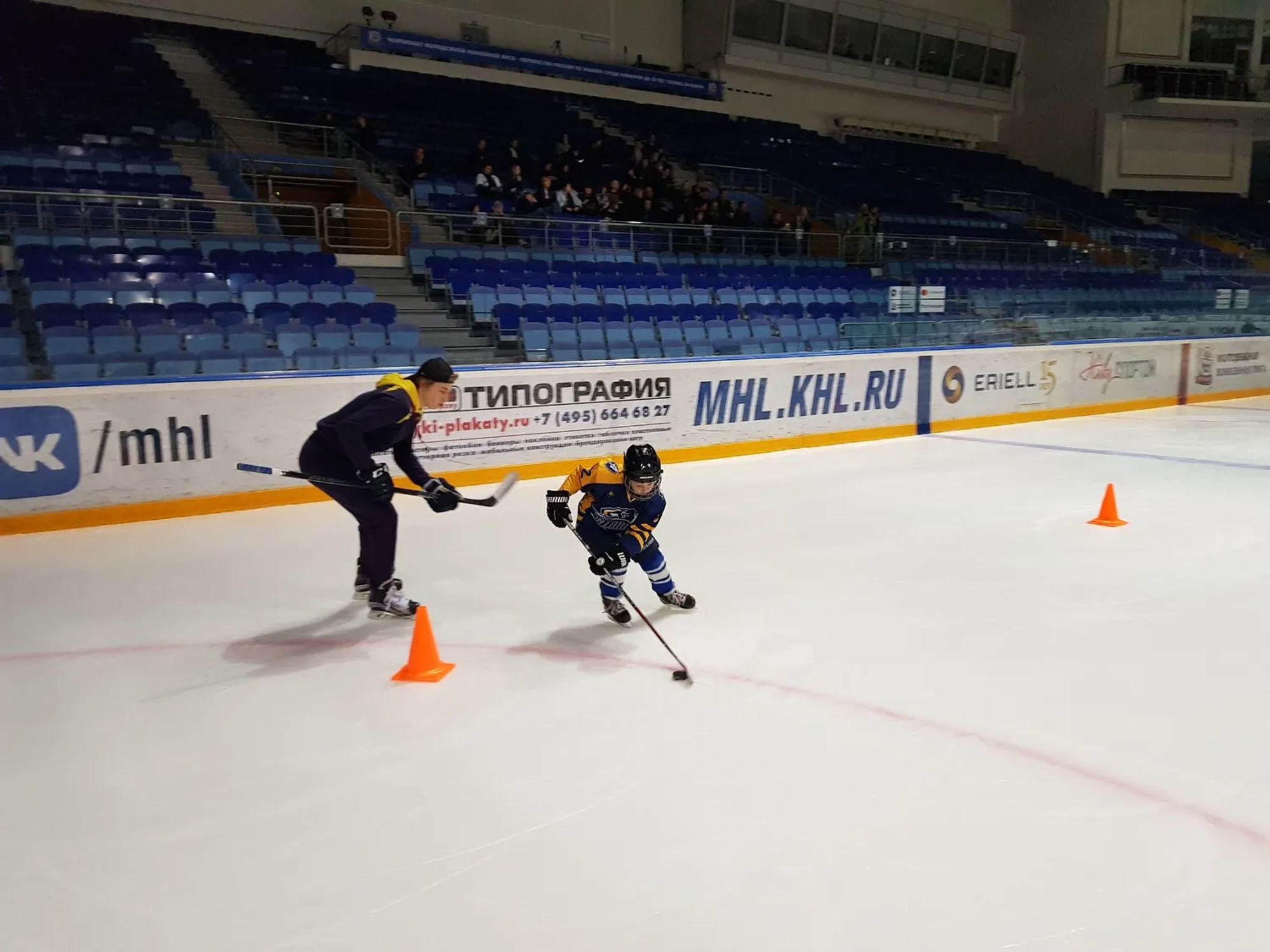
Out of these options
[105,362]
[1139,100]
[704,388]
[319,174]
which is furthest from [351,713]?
[1139,100]

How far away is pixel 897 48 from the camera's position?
23.0 m

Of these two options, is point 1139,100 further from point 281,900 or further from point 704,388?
point 281,900

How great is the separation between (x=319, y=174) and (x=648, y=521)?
35.8 feet

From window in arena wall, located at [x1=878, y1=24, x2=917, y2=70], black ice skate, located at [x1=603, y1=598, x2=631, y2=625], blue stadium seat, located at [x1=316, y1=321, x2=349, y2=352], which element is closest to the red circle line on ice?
black ice skate, located at [x1=603, y1=598, x2=631, y2=625]

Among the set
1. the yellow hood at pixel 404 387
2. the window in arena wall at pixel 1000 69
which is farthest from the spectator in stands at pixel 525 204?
the window in arena wall at pixel 1000 69

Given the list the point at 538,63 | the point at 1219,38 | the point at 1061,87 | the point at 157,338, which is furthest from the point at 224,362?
the point at 1219,38

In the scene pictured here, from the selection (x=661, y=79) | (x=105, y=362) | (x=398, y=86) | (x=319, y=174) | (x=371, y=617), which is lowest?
(x=371, y=617)

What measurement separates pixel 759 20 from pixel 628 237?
10447 mm

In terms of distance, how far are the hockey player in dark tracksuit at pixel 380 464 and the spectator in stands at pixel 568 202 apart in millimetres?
9576

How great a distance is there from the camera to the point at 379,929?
6.95 feet

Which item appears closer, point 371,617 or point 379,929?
point 379,929

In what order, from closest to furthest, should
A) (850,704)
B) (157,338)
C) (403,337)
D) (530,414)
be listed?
1. (850,704)
2. (157,338)
3. (530,414)
4. (403,337)

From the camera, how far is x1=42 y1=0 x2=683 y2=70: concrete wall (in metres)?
15.3

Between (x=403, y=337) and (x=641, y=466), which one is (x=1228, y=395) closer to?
(x=403, y=337)
